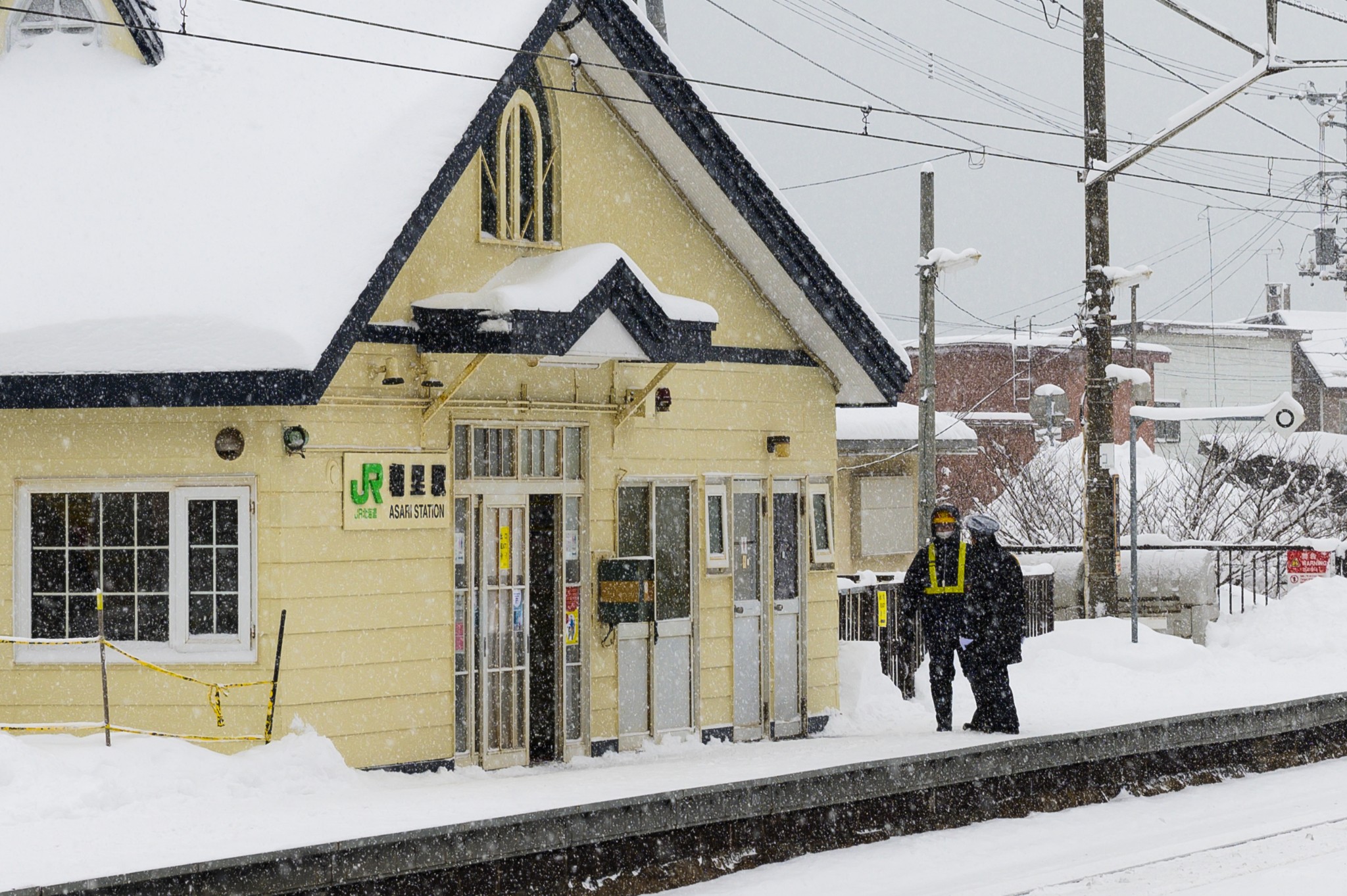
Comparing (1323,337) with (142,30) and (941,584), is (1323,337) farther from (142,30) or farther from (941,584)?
(142,30)

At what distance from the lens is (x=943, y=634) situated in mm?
12914

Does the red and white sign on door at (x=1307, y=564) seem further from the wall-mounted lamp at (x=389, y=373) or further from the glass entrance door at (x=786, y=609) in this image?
the wall-mounted lamp at (x=389, y=373)

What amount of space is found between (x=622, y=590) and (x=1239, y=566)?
625 inches

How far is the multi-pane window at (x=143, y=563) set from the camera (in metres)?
11.6

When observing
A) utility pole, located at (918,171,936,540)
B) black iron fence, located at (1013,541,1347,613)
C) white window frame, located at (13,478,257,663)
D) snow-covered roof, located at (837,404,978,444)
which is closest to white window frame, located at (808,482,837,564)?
white window frame, located at (13,478,257,663)

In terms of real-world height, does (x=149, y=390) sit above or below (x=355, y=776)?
above

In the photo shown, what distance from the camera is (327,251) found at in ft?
36.9

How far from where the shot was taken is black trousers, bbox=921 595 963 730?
12.9 meters

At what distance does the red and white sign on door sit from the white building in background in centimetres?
3703

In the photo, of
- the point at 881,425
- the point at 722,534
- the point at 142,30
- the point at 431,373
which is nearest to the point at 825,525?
the point at 722,534

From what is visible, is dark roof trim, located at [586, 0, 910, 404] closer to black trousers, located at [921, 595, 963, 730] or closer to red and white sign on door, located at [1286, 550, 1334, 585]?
black trousers, located at [921, 595, 963, 730]

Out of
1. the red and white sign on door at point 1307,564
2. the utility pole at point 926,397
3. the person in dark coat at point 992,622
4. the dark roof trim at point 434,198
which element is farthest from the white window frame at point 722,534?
the red and white sign on door at point 1307,564

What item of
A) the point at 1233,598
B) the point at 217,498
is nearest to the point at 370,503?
the point at 217,498

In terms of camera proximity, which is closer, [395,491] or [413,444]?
[395,491]
